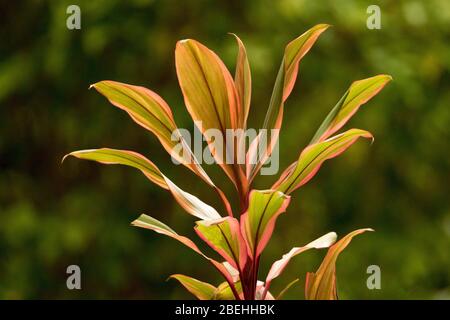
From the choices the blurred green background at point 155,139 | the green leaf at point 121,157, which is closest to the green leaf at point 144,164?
the green leaf at point 121,157

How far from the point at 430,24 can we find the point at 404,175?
492mm

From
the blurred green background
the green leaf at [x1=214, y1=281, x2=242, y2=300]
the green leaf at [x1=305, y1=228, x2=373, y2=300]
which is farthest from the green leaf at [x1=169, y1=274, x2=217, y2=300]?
the blurred green background

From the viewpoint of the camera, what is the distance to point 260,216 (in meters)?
0.82

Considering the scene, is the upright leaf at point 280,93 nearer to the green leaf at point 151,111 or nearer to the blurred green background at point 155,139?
the green leaf at point 151,111

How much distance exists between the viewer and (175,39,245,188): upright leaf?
2.76ft

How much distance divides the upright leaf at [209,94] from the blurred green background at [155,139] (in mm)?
1171

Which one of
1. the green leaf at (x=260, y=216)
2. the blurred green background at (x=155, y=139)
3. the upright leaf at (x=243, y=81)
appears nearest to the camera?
the green leaf at (x=260, y=216)

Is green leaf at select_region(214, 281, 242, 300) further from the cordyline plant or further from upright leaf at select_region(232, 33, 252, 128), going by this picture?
upright leaf at select_region(232, 33, 252, 128)

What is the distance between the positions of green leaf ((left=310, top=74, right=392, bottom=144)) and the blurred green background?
117 cm

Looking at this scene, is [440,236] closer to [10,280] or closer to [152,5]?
[152,5]

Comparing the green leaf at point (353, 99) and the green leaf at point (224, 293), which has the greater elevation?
the green leaf at point (353, 99)

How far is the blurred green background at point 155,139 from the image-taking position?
2074 mm
